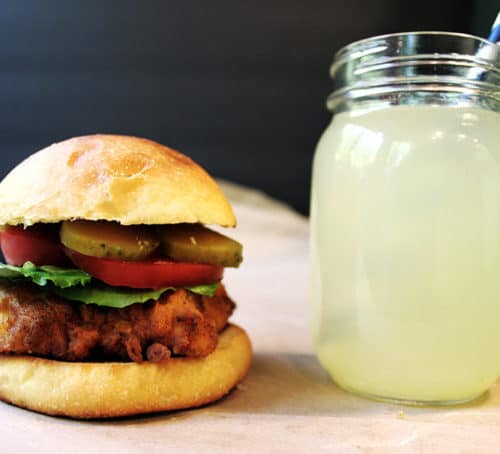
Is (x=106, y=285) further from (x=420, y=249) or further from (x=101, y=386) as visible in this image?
(x=420, y=249)

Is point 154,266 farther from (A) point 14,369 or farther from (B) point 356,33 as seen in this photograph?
(B) point 356,33

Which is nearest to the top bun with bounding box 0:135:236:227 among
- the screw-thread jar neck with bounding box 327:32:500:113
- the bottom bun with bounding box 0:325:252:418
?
the bottom bun with bounding box 0:325:252:418

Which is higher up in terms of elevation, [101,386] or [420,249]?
[420,249]

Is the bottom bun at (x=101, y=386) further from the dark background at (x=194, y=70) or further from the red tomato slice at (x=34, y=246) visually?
the dark background at (x=194, y=70)

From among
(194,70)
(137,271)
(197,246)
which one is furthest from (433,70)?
(194,70)

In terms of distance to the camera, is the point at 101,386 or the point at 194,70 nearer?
the point at 101,386


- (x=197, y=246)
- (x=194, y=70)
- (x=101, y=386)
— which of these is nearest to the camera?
(x=101, y=386)

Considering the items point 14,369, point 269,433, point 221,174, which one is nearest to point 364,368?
point 269,433
